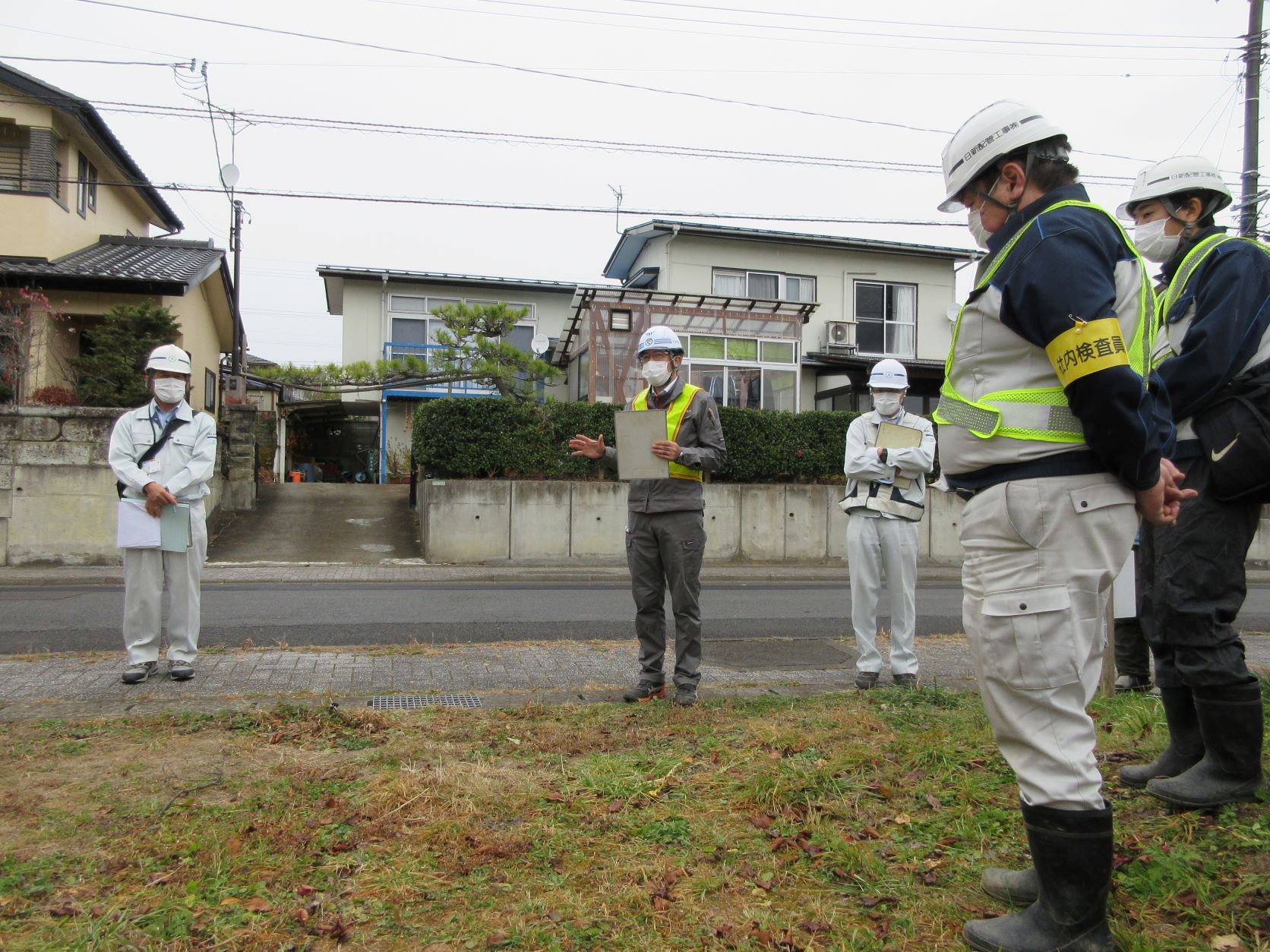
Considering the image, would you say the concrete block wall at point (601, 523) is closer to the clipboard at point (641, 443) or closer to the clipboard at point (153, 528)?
the clipboard at point (153, 528)

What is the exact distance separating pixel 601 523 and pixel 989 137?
1314 centimetres

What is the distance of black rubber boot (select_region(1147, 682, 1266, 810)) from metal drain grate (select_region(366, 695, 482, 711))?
10.7ft

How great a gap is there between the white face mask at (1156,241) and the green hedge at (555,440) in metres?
11.2

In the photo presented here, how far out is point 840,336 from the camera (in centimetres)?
2361

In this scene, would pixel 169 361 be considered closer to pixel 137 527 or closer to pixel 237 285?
pixel 137 527

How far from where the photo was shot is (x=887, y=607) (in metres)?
9.84

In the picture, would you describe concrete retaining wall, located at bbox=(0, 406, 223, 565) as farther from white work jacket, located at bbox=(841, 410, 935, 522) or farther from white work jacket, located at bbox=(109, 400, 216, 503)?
white work jacket, located at bbox=(841, 410, 935, 522)

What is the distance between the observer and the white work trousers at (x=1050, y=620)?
2160 millimetres

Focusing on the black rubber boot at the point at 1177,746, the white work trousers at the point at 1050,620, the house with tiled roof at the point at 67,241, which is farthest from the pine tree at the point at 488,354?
the white work trousers at the point at 1050,620

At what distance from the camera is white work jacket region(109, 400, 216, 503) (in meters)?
5.74

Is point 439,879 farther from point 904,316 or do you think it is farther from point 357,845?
point 904,316

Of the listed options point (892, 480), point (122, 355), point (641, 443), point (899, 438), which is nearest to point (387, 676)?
point (641, 443)

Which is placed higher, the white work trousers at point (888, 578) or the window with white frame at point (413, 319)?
the window with white frame at point (413, 319)

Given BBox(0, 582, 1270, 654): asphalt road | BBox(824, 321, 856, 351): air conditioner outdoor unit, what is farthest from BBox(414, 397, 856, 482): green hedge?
BBox(824, 321, 856, 351): air conditioner outdoor unit
